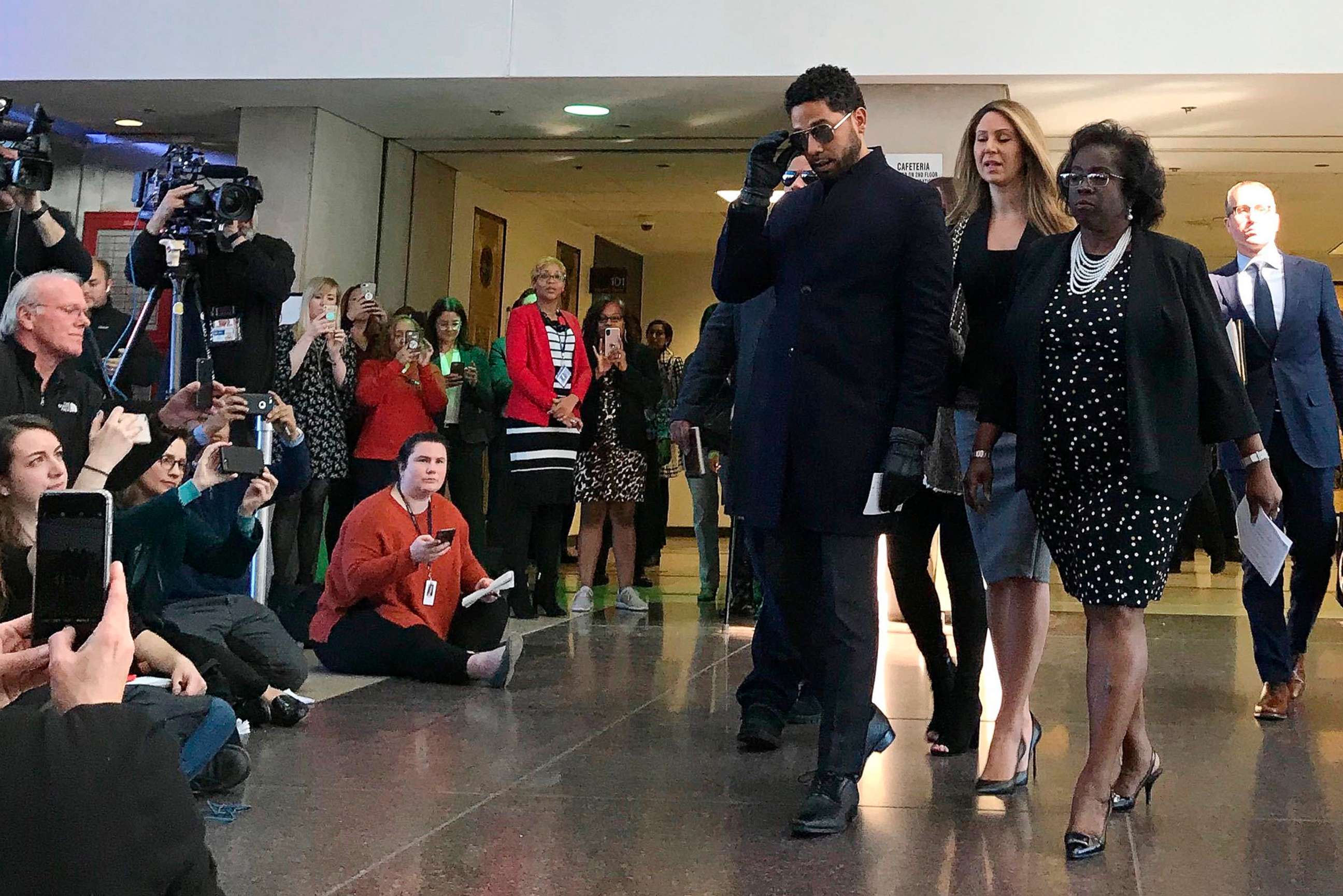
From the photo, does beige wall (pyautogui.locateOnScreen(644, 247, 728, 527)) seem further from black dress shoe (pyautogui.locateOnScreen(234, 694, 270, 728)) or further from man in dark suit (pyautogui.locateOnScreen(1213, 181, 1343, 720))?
black dress shoe (pyautogui.locateOnScreen(234, 694, 270, 728))

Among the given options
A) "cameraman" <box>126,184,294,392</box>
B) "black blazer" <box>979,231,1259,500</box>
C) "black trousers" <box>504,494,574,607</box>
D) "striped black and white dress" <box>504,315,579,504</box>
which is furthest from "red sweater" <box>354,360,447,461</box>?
"black blazer" <box>979,231,1259,500</box>

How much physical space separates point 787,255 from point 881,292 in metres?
0.25

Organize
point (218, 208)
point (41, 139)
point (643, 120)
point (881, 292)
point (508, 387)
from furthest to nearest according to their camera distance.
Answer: point (643, 120) < point (508, 387) < point (218, 208) < point (41, 139) < point (881, 292)

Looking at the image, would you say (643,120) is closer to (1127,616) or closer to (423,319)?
(423,319)

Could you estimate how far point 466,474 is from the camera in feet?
29.1

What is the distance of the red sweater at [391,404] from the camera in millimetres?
8031

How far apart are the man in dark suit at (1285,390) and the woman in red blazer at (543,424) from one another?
12.2ft

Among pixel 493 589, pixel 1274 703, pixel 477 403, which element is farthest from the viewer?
pixel 477 403

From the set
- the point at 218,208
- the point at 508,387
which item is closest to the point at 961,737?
the point at 218,208

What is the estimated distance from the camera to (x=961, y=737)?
4.36m

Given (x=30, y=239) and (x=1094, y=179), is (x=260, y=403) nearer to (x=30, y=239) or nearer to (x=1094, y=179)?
(x=30, y=239)

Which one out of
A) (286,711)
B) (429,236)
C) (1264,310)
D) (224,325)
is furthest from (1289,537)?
(429,236)

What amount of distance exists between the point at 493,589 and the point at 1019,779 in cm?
248

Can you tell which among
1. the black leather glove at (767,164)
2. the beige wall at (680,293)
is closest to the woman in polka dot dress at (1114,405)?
the black leather glove at (767,164)
